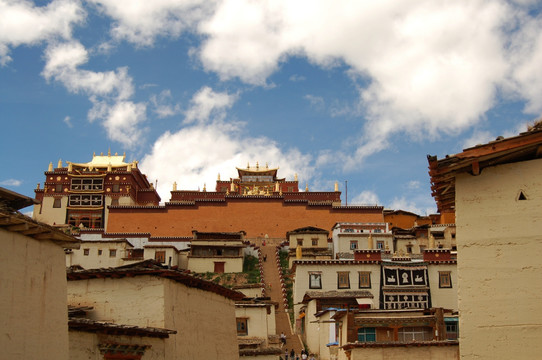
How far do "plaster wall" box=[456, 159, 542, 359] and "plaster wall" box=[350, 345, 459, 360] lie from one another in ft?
38.4

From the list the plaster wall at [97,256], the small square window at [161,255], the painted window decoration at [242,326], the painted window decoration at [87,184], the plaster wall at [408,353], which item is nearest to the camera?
the plaster wall at [408,353]

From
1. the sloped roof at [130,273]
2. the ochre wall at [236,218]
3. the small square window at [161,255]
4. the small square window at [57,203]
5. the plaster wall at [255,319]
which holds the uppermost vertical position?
the small square window at [57,203]

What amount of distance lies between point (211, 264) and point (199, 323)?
3122 centimetres

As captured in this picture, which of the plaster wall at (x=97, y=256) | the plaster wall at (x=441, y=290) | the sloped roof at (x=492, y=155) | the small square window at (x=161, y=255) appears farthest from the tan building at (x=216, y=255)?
the sloped roof at (x=492, y=155)

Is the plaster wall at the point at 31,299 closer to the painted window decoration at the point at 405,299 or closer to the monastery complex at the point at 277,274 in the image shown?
the monastery complex at the point at 277,274

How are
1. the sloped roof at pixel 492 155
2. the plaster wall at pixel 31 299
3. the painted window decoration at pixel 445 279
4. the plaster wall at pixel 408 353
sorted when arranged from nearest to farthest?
the sloped roof at pixel 492 155 → the plaster wall at pixel 31 299 → the plaster wall at pixel 408 353 → the painted window decoration at pixel 445 279

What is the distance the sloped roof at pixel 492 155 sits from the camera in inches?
371

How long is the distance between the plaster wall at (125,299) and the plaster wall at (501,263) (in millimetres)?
8389

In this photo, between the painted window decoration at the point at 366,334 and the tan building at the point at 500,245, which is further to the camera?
the painted window decoration at the point at 366,334

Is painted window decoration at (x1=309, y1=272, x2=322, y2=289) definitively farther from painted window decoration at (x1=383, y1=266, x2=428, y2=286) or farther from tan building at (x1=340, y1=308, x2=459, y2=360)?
tan building at (x1=340, y1=308, x2=459, y2=360)

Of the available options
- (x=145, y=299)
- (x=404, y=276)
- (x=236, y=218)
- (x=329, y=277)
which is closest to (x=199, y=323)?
(x=145, y=299)

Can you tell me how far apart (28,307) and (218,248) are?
130 feet

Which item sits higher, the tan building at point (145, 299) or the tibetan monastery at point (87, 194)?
the tibetan monastery at point (87, 194)

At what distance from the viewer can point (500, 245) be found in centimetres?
919
